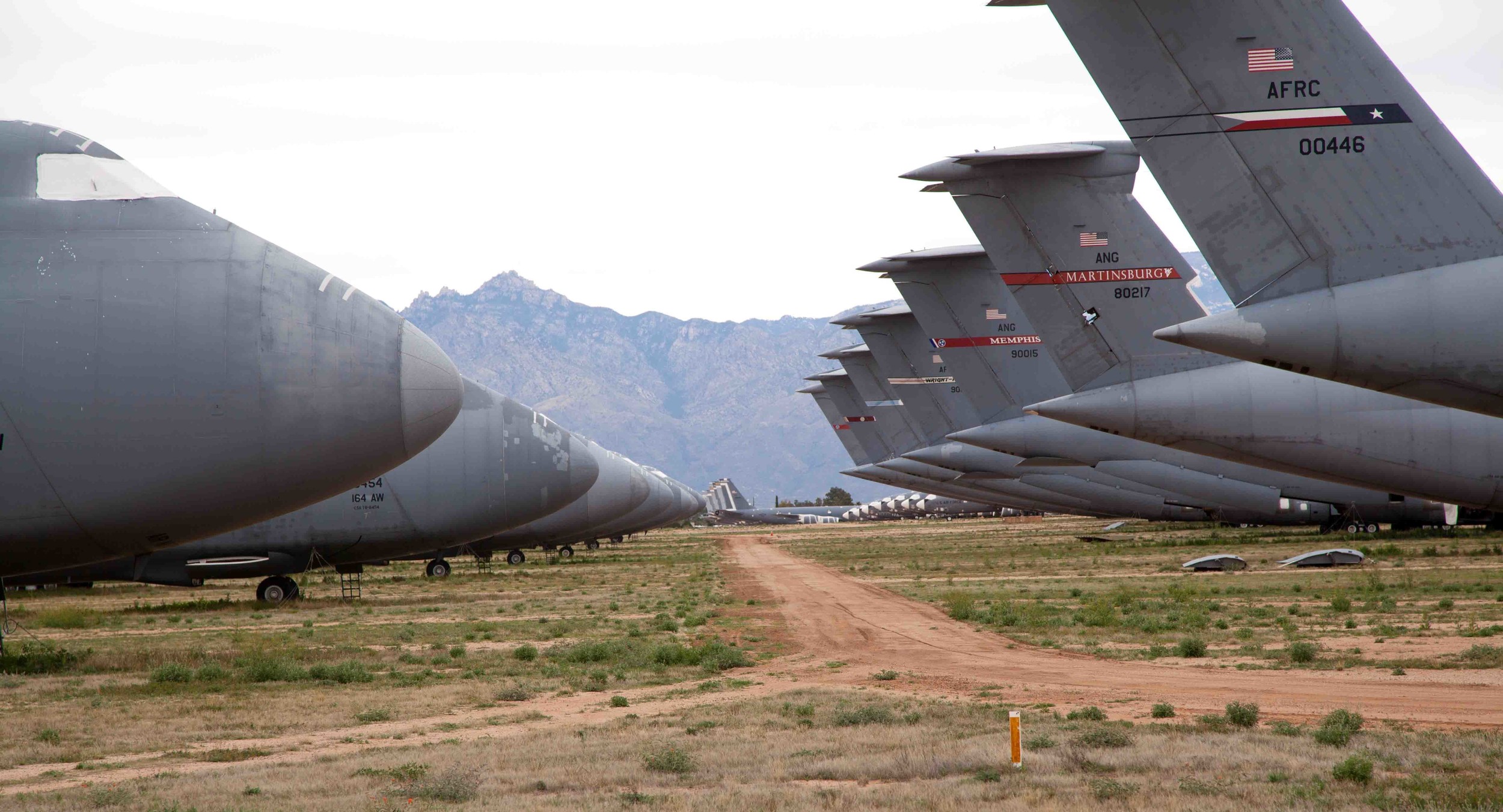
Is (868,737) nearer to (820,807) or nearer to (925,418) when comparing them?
(820,807)

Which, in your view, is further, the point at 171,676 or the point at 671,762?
the point at 171,676

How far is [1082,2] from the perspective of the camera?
41.8ft

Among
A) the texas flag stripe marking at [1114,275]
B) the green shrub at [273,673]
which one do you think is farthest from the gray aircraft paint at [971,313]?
the green shrub at [273,673]

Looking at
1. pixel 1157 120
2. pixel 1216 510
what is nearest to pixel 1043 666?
pixel 1157 120

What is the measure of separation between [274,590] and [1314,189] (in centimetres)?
2375

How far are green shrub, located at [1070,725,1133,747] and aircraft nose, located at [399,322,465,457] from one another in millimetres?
6172

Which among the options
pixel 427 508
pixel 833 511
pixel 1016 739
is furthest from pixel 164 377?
pixel 833 511

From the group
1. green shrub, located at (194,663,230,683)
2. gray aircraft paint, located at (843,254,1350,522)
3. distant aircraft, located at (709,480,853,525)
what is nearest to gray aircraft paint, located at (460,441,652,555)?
gray aircraft paint, located at (843,254,1350,522)

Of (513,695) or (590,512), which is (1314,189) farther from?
(590,512)

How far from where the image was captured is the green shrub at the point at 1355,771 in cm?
828

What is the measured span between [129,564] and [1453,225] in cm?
2316

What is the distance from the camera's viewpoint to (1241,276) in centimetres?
1202

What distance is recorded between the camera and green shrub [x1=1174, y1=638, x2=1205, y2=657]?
1596cm

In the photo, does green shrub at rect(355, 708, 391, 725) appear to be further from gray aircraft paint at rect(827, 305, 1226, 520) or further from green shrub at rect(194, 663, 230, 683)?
gray aircraft paint at rect(827, 305, 1226, 520)
